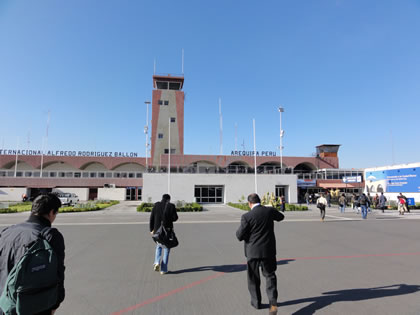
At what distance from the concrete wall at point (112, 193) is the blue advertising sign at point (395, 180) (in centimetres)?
3656

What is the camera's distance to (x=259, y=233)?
3908 mm

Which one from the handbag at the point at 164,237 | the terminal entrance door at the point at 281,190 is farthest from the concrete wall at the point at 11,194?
the handbag at the point at 164,237

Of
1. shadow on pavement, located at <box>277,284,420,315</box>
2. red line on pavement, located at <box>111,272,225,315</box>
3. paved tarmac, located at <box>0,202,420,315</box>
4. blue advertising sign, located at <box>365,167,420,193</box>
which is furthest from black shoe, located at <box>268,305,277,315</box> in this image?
blue advertising sign, located at <box>365,167,420,193</box>

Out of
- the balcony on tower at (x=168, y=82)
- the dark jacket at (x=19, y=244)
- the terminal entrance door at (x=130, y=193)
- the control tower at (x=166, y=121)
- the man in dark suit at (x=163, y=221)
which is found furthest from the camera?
the balcony on tower at (x=168, y=82)

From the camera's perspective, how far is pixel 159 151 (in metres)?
43.6

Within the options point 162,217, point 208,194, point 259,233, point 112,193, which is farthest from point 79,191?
point 259,233

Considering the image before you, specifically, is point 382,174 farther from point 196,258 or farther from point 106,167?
point 106,167

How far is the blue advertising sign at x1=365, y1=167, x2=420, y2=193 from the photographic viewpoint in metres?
32.0

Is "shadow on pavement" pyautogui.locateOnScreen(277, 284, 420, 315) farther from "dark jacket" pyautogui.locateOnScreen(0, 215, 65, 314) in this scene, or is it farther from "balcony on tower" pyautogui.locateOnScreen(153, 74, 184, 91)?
"balcony on tower" pyautogui.locateOnScreen(153, 74, 184, 91)

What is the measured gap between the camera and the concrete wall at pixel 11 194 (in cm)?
3794

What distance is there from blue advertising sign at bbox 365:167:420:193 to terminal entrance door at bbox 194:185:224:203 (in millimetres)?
20932

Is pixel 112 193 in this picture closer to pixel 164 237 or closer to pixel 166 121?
pixel 166 121

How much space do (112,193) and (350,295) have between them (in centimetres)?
3877

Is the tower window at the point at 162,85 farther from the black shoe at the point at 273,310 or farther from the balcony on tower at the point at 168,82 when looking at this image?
the black shoe at the point at 273,310
